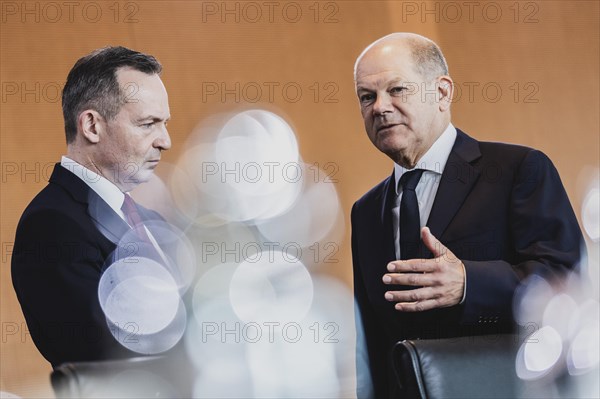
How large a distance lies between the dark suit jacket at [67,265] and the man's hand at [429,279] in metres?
0.66

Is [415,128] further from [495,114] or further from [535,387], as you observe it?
[495,114]

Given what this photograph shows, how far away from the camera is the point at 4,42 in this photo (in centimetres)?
280

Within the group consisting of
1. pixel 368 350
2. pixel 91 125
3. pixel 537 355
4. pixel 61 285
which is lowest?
pixel 368 350

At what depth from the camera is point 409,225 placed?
1.79 meters

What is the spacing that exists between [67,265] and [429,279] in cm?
76

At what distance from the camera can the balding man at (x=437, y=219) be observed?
155 centimetres

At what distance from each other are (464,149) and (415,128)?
4.8 inches

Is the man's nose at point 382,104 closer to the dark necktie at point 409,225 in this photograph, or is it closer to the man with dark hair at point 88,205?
the dark necktie at point 409,225

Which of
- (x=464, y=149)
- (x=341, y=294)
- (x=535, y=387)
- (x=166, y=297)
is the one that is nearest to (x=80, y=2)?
(x=166, y=297)

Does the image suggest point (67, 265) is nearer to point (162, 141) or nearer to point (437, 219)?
point (162, 141)

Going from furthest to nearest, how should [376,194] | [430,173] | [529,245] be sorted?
[376,194], [430,173], [529,245]

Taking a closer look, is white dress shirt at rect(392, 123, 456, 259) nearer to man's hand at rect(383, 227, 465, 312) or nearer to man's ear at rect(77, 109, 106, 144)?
man's hand at rect(383, 227, 465, 312)

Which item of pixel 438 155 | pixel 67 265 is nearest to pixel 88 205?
pixel 67 265

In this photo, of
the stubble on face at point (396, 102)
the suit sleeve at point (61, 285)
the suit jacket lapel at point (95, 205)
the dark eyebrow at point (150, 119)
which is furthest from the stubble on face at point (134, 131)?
the stubble on face at point (396, 102)
